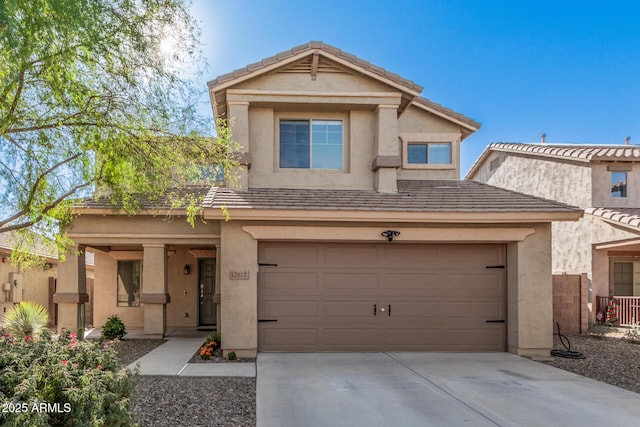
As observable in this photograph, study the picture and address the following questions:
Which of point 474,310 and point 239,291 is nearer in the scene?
point 239,291

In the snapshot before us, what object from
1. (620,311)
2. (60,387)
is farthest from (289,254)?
(620,311)

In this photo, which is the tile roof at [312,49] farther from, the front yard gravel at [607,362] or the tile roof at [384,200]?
the front yard gravel at [607,362]

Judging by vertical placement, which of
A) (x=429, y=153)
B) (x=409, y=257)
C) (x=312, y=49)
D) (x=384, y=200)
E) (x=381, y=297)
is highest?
(x=312, y=49)

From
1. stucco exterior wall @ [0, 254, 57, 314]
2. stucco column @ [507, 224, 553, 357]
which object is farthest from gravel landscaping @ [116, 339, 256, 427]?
stucco exterior wall @ [0, 254, 57, 314]

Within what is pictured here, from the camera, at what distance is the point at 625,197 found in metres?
17.0

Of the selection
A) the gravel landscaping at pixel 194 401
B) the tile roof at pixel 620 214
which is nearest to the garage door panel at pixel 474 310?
the gravel landscaping at pixel 194 401

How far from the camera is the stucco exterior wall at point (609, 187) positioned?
1688 centimetres

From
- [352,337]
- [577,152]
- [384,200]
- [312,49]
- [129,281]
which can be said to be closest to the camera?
[352,337]

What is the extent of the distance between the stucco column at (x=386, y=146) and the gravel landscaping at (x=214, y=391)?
5125 mm

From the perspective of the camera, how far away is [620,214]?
15.1 m

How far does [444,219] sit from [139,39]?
6.88m

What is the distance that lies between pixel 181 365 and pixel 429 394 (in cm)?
482

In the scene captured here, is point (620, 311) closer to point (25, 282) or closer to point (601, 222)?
point (601, 222)

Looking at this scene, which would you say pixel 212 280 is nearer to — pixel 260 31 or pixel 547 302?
pixel 260 31
